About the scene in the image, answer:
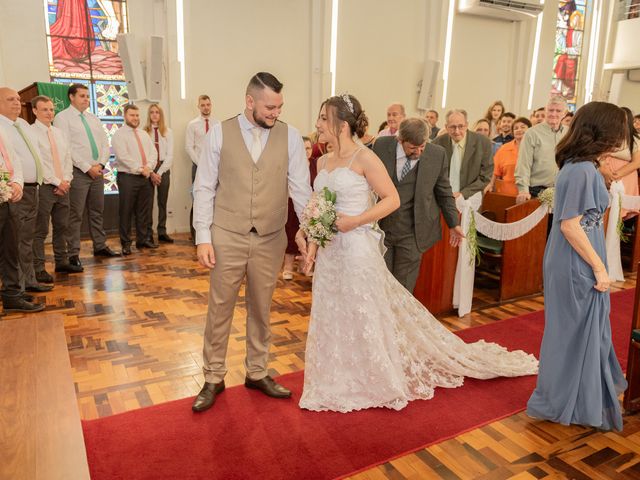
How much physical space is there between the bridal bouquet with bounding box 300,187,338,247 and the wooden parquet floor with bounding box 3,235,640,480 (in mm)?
1134

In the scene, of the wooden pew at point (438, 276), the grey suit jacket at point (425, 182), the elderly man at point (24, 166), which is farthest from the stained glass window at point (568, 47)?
the elderly man at point (24, 166)

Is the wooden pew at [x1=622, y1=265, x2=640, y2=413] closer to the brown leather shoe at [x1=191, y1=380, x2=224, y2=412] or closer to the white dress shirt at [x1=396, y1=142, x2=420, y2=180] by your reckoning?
the white dress shirt at [x1=396, y1=142, x2=420, y2=180]

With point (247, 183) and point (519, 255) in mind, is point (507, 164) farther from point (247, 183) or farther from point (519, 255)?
point (247, 183)

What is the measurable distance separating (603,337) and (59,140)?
213 inches

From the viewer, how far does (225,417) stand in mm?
2934

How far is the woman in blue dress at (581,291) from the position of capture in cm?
267

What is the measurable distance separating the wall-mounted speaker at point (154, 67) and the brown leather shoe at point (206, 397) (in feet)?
18.6

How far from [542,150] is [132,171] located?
4844 mm

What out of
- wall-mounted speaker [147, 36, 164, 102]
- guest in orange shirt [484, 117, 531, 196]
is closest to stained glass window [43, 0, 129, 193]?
wall-mounted speaker [147, 36, 164, 102]

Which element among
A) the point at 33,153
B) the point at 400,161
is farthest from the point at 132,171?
the point at 400,161

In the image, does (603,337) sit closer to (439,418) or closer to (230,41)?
(439,418)

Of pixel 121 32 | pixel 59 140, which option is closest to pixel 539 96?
pixel 121 32

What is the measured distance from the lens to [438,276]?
4719 mm

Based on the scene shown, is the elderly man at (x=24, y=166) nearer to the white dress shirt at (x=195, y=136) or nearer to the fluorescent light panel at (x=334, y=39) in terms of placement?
the white dress shirt at (x=195, y=136)
